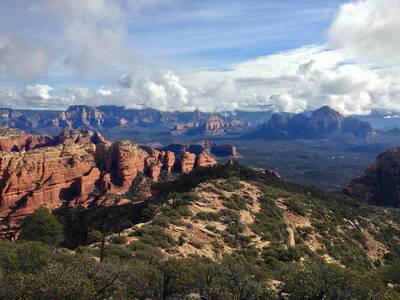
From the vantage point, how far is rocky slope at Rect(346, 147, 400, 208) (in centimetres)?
16179

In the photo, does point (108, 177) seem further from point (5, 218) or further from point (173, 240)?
point (173, 240)

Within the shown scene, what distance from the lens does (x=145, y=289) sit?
1190 inches

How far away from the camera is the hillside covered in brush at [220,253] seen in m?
29.5

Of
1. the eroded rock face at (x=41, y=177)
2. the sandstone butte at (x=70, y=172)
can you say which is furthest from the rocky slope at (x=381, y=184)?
the eroded rock face at (x=41, y=177)

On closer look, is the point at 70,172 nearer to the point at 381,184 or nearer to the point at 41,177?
the point at 41,177

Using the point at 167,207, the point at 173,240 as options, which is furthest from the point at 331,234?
the point at 173,240

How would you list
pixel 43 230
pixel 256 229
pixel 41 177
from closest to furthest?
pixel 256 229
pixel 43 230
pixel 41 177

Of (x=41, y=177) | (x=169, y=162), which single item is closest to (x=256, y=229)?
(x=41, y=177)

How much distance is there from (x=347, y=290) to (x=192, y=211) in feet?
111

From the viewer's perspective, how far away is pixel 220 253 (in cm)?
5038

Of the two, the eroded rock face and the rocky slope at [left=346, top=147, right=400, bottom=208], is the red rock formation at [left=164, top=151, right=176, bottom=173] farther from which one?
the rocky slope at [left=346, top=147, right=400, bottom=208]

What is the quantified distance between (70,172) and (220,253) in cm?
12923

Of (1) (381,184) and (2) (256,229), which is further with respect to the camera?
(1) (381,184)

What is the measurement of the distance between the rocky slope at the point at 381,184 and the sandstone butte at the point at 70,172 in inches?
2871
